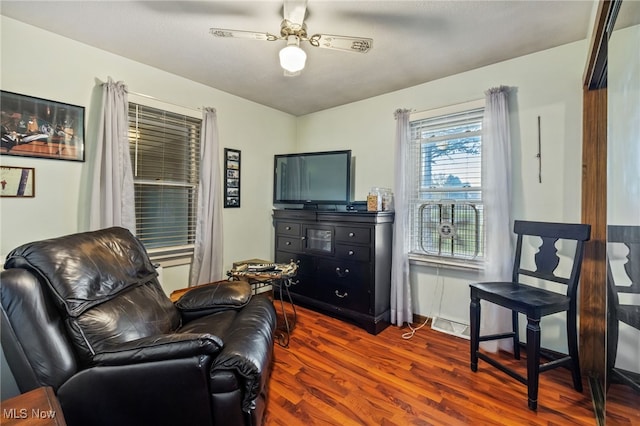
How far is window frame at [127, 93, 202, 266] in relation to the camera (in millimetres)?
2524

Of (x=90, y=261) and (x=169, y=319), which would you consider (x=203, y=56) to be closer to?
(x=90, y=261)

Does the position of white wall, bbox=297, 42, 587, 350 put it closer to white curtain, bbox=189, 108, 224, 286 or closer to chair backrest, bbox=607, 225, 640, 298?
chair backrest, bbox=607, 225, 640, 298

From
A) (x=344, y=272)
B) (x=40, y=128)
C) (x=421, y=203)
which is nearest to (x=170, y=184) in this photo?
(x=40, y=128)

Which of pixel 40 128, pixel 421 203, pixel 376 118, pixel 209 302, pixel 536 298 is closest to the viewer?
pixel 536 298

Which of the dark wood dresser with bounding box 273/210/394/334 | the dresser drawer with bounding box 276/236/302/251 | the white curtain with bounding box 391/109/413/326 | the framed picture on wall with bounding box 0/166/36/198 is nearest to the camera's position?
the framed picture on wall with bounding box 0/166/36/198

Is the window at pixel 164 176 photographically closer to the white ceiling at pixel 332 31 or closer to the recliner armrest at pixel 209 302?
the white ceiling at pixel 332 31

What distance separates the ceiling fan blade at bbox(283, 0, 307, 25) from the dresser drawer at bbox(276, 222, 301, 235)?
1.97m

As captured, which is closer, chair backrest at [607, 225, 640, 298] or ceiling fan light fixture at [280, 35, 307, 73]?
chair backrest at [607, 225, 640, 298]

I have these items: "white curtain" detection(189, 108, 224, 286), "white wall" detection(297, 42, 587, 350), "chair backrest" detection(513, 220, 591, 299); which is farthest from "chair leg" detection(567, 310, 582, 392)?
"white curtain" detection(189, 108, 224, 286)

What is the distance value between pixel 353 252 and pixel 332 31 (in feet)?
6.06

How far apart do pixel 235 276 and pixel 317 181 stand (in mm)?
1432

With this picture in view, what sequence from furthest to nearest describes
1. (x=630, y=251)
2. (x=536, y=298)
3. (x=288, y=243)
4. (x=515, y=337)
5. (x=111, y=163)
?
(x=288, y=243) → (x=111, y=163) → (x=515, y=337) → (x=536, y=298) → (x=630, y=251)

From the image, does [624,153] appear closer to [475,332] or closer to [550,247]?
[550,247]

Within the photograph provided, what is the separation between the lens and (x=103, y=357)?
3.75 ft
